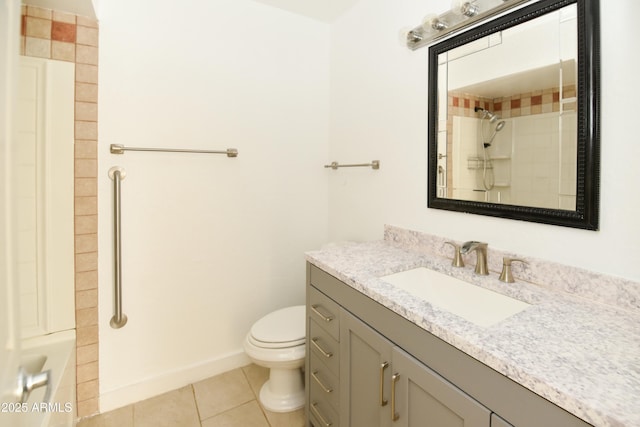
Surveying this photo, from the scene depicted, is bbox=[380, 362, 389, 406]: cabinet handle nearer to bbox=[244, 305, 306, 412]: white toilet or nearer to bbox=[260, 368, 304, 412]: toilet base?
bbox=[244, 305, 306, 412]: white toilet

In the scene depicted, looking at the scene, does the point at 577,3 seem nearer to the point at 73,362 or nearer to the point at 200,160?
the point at 200,160

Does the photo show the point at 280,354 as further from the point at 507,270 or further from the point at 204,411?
the point at 507,270

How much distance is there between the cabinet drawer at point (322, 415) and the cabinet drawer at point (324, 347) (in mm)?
190

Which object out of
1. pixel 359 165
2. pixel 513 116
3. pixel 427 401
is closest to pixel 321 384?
pixel 427 401

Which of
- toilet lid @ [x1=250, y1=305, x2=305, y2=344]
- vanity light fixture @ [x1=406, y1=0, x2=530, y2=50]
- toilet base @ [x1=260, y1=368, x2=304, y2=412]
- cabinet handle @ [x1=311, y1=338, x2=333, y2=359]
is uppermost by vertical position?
vanity light fixture @ [x1=406, y1=0, x2=530, y2=50]

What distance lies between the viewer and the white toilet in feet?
5.23

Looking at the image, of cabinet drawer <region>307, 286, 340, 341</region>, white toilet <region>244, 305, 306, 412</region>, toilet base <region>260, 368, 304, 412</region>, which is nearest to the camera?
cabinet drawer <region>307, 286, 340, 341</region>

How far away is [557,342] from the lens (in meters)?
0.73

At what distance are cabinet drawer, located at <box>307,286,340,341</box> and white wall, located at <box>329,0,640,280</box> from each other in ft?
2.01

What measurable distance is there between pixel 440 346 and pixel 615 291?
0.57 meters

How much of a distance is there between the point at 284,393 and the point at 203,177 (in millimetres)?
1321

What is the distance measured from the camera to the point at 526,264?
1.13m

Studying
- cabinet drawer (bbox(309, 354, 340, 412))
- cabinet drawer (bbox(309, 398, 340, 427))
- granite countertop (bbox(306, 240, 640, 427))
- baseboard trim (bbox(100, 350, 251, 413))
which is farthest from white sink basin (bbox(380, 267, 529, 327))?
baseboard trim (bbox(100, 350, 251, 413))

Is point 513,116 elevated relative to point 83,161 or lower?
elevated
